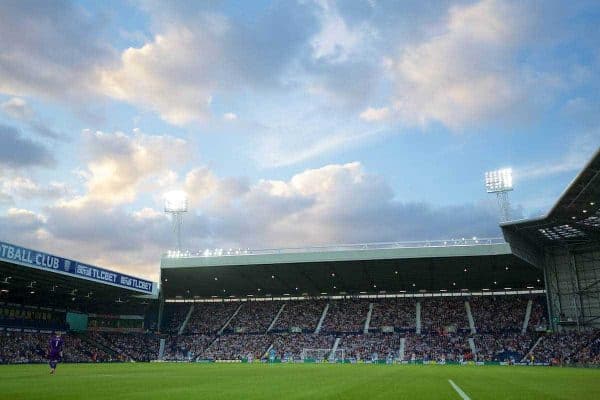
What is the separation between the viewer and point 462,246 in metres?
54.7

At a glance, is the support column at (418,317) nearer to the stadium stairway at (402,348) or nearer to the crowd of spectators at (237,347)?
the stadium stairway at (402,348)

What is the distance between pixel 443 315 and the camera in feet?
227

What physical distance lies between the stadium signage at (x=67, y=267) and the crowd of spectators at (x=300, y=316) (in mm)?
20477

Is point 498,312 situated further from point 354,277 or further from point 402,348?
point 354,277

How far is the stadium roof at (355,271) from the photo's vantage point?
56.6m

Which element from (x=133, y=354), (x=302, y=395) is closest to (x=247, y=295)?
(x=133, y=354)

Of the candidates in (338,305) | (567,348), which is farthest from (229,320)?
(567,348)

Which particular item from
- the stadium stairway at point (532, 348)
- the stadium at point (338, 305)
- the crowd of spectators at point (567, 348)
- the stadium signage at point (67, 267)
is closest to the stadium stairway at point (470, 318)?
the stadium at point (338, 305)

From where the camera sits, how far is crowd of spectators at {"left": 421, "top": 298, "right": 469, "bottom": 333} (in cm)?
6622

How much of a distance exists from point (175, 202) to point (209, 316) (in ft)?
63.3

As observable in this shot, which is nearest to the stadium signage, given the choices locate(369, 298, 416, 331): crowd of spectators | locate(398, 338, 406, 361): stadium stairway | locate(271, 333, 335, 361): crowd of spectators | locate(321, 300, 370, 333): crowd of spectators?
locate(271, 333, 335, 361): crowd of spectators

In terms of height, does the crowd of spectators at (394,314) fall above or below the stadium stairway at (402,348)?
above

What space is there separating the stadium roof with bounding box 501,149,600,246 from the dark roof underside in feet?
13.8

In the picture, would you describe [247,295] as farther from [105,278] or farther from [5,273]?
[5,273]
